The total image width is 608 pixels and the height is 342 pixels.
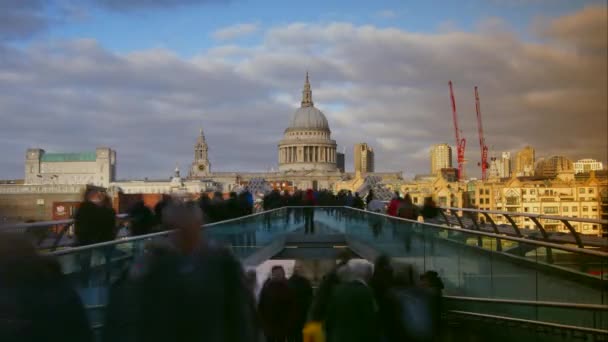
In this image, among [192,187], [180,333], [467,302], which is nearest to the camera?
[180,333]

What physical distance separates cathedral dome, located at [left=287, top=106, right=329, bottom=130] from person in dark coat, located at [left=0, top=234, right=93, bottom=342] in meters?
178

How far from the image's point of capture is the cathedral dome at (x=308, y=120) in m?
183

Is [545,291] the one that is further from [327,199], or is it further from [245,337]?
[327,199]

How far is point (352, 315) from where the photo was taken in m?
6.28

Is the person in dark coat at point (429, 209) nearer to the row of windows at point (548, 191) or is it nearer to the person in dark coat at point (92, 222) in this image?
the person in dark coat at point (92, 222)

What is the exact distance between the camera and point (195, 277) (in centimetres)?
461

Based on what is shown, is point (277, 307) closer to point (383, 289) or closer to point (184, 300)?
point (383, 289)

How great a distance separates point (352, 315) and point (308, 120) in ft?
587

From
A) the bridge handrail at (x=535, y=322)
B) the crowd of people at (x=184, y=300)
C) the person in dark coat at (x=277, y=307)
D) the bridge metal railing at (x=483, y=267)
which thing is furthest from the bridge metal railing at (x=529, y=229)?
the person in dark coat at (x=277, y=307)

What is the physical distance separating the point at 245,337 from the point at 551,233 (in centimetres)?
853

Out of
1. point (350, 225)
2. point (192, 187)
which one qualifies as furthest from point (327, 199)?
point (192, 187)

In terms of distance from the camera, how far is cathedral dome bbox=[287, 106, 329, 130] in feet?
601

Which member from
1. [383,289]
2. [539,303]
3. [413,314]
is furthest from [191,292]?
[539,303]

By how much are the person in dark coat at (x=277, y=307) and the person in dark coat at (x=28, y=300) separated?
179 inches
